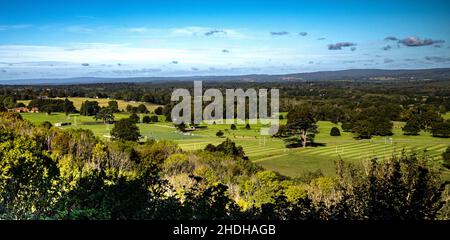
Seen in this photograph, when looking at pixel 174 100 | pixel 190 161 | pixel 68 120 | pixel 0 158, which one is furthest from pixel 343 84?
pixel 0 158

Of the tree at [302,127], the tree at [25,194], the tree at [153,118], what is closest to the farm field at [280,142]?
the tree at [153,118]

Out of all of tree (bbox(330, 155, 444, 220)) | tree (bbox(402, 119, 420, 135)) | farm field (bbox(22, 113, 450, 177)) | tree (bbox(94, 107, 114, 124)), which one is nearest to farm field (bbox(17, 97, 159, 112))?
farm field (bbox(22, 113, 450, 177))

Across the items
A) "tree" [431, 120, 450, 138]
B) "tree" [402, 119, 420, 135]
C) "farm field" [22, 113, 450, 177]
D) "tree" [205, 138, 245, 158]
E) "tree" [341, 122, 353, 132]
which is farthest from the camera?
"tree" [341, 122, 353, 132]

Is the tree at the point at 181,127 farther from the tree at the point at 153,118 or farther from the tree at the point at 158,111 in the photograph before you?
the tree at the point at 158,111

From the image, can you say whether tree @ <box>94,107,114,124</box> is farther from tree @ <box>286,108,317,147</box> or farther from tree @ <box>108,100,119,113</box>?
tree @ <box>286,108,317,147</box>

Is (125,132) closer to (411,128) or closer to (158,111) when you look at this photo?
(158,111)

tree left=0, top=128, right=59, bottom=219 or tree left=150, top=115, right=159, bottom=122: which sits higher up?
tree left=0, top=128, right=59, bottom=219

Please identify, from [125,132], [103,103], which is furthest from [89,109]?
[125,132]
